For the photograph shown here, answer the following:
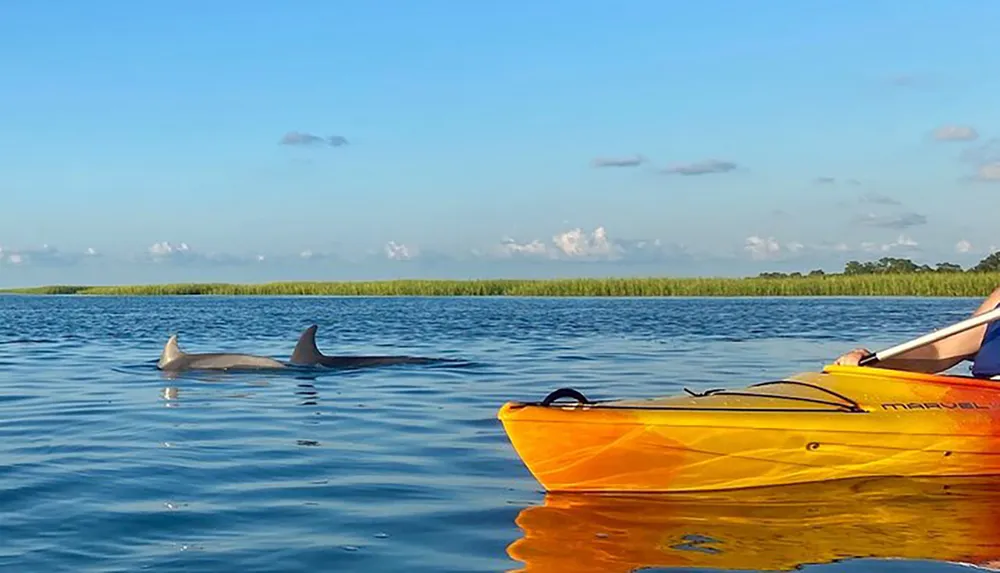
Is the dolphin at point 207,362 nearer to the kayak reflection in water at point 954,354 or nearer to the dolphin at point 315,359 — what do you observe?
the dolphin at point 315,359

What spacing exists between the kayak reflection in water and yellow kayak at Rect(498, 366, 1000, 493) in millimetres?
427

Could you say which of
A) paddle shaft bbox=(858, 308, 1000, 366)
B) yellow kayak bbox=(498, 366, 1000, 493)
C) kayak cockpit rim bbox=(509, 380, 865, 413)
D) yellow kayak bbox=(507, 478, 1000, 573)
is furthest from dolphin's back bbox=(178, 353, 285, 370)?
paddle shaft bbox=(858, 308, 1000, 366)

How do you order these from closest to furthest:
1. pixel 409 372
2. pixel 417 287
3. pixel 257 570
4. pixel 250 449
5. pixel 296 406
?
pixel 257 570, pixel 250 449, pixel 296 406, pixel 409 372, pixel 417 287

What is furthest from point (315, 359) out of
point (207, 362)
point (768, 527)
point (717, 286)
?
point (717, 286)

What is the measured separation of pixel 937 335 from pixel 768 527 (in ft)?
7.62

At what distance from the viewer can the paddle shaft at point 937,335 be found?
286 inches

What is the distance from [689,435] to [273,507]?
240 centimetres

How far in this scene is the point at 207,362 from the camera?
15250mm

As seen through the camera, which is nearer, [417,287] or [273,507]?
[273,507]

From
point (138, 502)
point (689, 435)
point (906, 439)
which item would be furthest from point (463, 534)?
point (906, 439)

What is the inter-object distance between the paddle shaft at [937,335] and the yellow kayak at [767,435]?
0.94 feet

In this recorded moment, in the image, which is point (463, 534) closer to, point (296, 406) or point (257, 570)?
point (257, 570)

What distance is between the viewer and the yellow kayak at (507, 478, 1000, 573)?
17.5 feet

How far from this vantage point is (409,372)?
586 inches
